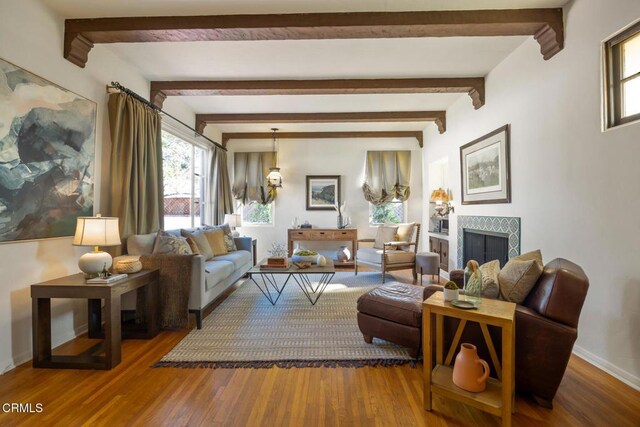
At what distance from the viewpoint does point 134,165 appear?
125 inches

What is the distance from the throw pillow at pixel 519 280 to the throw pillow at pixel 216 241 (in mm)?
3622

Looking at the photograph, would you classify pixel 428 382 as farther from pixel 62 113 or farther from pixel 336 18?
pixel 62 113

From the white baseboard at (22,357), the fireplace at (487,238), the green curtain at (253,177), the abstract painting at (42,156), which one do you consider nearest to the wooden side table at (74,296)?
the white baseboard at (22,357)

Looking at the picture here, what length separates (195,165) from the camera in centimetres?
533

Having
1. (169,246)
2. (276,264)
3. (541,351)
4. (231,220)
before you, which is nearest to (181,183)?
(231,220)

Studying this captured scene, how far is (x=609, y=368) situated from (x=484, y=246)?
1.87 m

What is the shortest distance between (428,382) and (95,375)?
2295 millimetres

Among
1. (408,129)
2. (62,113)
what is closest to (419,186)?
(408,129)

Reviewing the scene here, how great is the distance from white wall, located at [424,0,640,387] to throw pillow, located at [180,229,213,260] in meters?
3.74

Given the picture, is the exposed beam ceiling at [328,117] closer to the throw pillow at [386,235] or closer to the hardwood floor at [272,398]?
the throw pillow at [386,235]

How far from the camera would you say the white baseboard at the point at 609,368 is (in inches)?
76.1

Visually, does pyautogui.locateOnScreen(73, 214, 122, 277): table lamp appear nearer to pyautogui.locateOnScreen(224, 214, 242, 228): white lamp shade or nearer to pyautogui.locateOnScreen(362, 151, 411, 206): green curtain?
pyautogui.locateOnScreen(224, 214, 242, 228): white lamp shade

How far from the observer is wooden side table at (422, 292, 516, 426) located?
1.49 metres

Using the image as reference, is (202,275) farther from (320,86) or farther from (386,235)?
(386,235)
